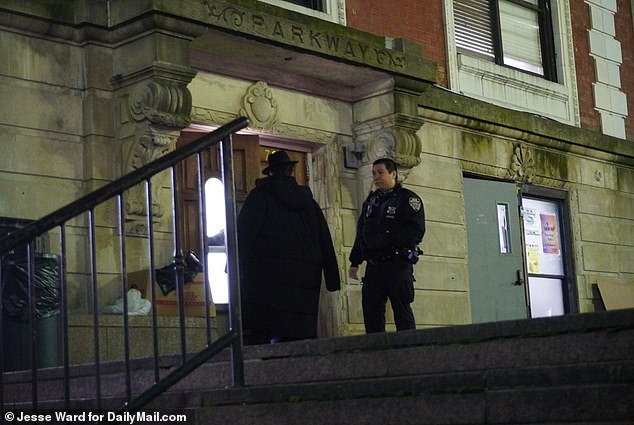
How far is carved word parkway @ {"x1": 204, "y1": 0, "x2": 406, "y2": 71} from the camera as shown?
372 inches

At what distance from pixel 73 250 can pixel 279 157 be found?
2.00 metres

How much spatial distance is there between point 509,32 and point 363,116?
3328 mm

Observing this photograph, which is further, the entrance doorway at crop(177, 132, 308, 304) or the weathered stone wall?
the weathered stone wall

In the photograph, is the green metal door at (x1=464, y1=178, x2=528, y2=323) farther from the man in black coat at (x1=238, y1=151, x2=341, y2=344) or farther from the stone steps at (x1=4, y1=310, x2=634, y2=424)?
the stone steps at (x1=4, y1=310, x2=634, y2=424)

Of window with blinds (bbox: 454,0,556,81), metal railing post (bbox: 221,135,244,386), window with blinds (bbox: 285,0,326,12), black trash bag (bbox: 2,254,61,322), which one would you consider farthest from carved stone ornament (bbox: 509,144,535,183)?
metal railing post (bbox: 221,135,244,386)

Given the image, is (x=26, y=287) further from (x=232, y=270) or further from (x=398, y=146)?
(x=398, y=146)

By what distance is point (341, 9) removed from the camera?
11.6 meters

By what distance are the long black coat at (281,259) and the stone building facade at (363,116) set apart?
A: 1527mm

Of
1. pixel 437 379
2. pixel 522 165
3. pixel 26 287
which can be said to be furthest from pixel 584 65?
pixel 437 379

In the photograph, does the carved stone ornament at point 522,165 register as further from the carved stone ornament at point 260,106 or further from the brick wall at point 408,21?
the carved stone ornament at point 260,106

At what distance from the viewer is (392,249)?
822 cm

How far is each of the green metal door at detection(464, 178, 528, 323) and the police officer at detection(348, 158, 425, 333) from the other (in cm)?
437

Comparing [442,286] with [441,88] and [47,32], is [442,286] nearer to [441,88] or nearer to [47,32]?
[441,88]

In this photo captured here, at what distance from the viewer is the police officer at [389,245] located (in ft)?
26.9
